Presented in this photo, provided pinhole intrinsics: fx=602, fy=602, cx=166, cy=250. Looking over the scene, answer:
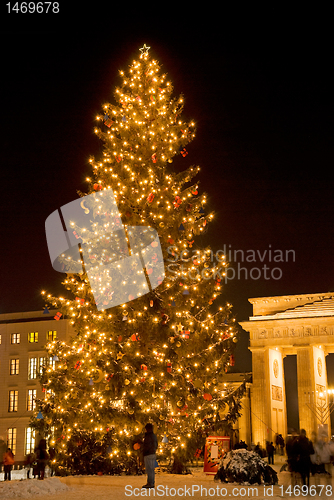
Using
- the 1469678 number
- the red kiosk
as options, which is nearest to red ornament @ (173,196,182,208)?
the red kiosk

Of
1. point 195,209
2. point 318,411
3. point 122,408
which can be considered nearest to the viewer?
point 122,408

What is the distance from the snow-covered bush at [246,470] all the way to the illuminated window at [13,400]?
32.2 m

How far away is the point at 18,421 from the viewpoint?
4525cm

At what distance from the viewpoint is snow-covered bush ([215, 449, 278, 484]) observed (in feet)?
53.9

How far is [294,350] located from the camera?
47.1m

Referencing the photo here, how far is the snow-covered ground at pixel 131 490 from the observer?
45.0 ft

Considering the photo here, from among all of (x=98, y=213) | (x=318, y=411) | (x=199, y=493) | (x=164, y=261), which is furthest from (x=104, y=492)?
(x=318, y=411)

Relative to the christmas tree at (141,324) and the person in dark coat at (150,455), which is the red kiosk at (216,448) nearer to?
the christmas tree at (141,324)

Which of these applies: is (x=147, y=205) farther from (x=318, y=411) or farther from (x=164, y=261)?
(x=318, y=411)

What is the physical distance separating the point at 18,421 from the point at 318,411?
22.1m

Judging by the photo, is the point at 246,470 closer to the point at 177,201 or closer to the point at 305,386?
the point at 177,201

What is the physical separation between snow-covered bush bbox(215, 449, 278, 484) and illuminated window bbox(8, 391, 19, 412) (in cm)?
3224

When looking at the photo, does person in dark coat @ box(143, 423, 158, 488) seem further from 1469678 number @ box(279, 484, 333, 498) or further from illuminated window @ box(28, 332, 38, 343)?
illuminated window @ box(28, 332, 38, 343)

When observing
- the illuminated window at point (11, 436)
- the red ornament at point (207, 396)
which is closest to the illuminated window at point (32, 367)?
the illuminated window at point (11, 436)
